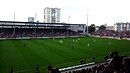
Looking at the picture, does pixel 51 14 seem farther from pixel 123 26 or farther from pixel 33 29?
pixel 33 29

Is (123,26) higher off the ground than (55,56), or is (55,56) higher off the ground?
(123,26)

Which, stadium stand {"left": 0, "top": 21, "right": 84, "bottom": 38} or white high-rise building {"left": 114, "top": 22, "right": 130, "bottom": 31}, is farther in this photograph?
white high-rise building {"left": 114, "top": 22, "right": 130, "bottom": 31}

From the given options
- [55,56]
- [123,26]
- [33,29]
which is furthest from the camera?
[123,26]

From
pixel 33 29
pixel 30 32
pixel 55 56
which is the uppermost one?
pixel 33 29

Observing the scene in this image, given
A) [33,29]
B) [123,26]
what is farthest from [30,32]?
[123,26]

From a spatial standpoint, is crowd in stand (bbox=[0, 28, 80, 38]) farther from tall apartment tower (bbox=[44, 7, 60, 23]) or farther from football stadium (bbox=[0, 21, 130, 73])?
tall apartment tower (bbox=[44, 7, 60, 23])

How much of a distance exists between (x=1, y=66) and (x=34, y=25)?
2570 inches

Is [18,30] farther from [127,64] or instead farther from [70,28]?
[127,64]

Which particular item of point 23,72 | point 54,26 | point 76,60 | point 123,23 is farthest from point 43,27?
Answer: point 123,23

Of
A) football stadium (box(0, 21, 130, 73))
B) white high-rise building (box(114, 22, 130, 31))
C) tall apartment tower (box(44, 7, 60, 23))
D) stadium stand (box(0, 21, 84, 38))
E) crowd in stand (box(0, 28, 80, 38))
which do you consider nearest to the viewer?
football stadium (box(0, 21, 130, 73))

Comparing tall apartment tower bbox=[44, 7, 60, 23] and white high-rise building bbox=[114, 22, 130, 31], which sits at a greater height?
tall apartment tower bbox=[44, 7, 60, 23]

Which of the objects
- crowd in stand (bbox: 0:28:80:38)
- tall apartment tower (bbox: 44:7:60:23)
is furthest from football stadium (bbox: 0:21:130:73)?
tall apartment tower (bbox: 44:7:60:23)

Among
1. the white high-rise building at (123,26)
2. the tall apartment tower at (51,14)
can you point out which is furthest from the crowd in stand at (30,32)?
the tall apartment tower at (51,14)

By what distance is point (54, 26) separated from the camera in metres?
99.9
